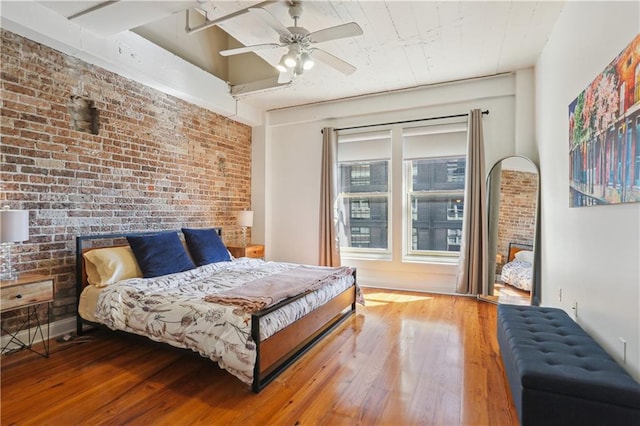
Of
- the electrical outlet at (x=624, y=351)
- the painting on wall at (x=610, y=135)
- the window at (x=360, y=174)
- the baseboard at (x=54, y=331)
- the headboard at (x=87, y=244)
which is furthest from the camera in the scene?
the window at (x=360, y=174)

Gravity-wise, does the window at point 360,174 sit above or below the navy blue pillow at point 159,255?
above

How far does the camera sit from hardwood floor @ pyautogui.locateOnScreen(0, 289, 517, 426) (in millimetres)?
1898

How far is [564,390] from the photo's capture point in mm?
1538

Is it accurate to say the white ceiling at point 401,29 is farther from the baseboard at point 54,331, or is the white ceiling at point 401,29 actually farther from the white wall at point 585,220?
the baseboard at point 54,331

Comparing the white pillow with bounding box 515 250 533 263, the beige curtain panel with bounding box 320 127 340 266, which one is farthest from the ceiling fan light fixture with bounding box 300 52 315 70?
the white pillow with bounding box 515 250 533 263

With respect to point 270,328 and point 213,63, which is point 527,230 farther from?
point 213,63

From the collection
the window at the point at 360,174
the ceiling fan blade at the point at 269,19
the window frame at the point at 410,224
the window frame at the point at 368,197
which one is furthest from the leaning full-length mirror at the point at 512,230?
the ceiling fan blade at the point at 269,19

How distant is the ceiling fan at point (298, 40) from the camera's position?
8.36 feet

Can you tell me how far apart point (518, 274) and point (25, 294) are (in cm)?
483

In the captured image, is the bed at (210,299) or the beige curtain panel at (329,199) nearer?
the bed at (210,299)

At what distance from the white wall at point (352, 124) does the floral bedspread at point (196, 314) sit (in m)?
1.89

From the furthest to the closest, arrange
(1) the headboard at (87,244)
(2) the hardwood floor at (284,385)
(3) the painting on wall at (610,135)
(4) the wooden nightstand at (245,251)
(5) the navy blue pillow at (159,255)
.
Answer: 1. (4) the wooden nightstand at (245,251)
2. (5) the navy blue pillow at (159,255)
3. (1) the headboard at (87,244)
4. (2) the hardwood floor at (284,385)
5. (3) the painting on wall at (610,135)

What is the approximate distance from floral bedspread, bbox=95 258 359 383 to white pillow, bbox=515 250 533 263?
2256 mm

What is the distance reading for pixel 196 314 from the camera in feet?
7.60
